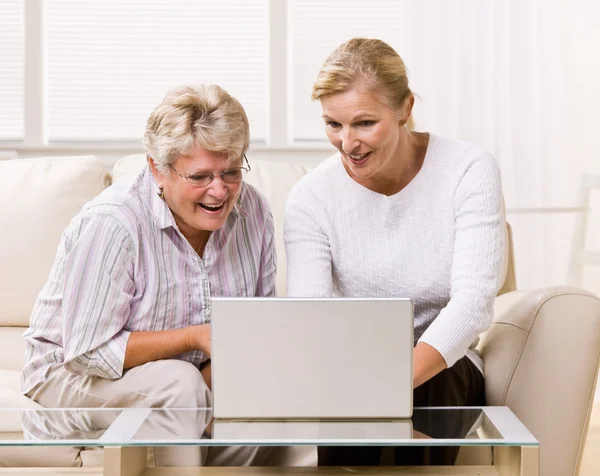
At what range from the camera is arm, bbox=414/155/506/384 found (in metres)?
1.59

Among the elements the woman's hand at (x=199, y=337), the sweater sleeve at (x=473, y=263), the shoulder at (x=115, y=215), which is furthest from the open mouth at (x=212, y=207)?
the sweater sleeve at (x=473, y=263)

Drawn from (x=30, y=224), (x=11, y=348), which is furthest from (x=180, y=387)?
(x=30, y=224)

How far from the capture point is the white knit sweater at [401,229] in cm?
173

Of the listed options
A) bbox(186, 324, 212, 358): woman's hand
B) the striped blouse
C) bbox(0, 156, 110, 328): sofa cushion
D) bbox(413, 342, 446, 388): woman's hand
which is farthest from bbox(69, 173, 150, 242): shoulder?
bbox(0, 156, 110, 328): sofa cushion

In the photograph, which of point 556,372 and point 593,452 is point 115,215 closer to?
point 556,372

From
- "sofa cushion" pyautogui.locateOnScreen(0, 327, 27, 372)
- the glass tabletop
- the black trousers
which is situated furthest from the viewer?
"sofa cushion" pyautogui.locateOnScreen(0, 327, 27, 372)

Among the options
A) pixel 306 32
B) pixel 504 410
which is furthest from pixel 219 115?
pixel 306 32

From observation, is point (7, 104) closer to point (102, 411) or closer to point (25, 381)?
point (25, 381)

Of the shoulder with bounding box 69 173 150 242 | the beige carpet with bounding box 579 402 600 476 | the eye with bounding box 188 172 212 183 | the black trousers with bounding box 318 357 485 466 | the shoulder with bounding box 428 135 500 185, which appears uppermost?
the shoulder with bounding box 428 135 500 185

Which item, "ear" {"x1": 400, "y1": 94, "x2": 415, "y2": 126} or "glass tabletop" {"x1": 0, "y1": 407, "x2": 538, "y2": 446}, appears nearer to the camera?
"glass tabletop" {"x1": 0, "y1": 407, "x2": 538, "y2": 446}

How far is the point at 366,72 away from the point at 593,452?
171 centimetres

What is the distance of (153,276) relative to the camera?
164 cm

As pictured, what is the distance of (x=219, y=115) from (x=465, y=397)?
0.75 meters

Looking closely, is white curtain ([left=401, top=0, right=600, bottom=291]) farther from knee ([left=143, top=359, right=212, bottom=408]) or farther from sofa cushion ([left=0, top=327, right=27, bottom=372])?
knee ([left=143, top=359, right=212, bottom=408])
